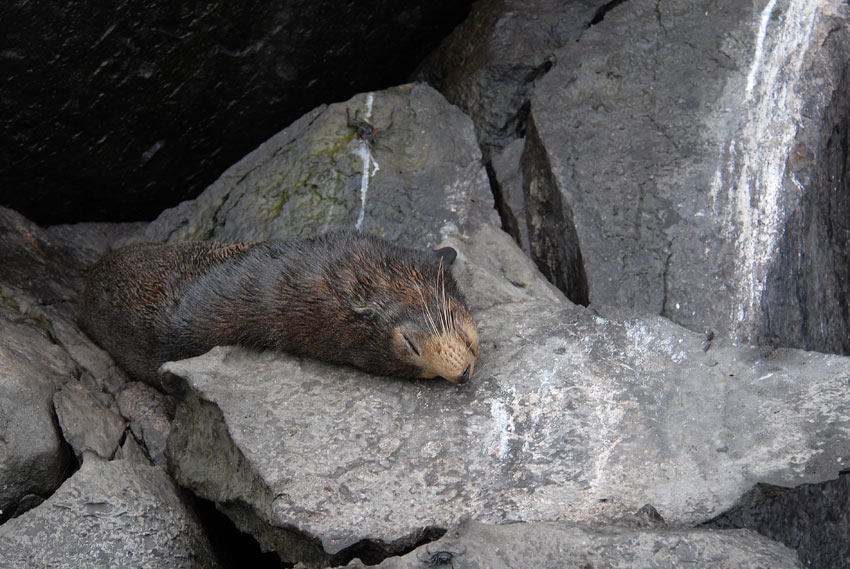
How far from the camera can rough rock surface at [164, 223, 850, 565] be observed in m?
3.83

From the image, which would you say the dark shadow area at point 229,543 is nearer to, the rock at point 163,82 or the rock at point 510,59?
the rock at point 163,82

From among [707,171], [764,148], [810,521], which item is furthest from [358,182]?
[810,521]

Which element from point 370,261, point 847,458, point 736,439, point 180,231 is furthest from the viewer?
point 180,231

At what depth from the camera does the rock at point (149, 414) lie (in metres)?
5.19

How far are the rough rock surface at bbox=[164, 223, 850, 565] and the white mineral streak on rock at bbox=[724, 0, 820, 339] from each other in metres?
1.11

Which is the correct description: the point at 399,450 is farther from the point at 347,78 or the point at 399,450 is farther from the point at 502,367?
the point at 347,78

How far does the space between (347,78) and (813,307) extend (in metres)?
3.92

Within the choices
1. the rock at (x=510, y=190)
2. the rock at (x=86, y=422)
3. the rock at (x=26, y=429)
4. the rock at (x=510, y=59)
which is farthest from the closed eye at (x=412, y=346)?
the rock at (x=510, y=59)

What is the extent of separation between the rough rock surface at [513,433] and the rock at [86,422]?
40 centimetres

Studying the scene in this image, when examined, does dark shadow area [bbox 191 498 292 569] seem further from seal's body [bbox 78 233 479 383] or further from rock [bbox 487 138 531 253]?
rock [bbox 487 138 531 253]

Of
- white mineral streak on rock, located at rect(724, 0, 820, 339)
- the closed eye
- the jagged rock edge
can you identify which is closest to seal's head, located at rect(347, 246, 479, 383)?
the closed eye

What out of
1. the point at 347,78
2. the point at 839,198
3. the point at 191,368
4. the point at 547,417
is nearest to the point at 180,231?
the point at 347,78

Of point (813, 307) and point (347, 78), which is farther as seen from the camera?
point (347, 78)

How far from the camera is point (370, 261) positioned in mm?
5074
